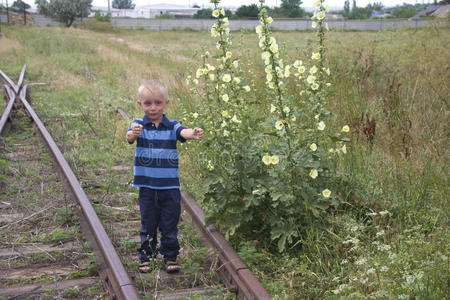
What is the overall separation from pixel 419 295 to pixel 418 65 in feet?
19.6

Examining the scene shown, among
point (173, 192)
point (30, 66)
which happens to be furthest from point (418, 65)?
point (30, 66)

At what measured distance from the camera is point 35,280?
3.57 metres

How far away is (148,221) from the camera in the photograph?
3.93m

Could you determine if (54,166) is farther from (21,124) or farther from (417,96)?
(417,96)

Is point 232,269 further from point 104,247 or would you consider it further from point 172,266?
point 104,247

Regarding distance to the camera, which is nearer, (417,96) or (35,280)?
(35,280)

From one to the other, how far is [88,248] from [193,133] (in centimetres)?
135

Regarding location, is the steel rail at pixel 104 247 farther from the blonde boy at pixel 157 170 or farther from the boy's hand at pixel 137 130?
the boy's hand at pixel 137 130

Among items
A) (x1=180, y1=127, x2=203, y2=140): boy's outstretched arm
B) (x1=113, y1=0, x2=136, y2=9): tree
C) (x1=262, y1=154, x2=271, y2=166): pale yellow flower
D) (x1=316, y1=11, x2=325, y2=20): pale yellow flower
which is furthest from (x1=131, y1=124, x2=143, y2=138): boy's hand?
(x1=113, y1=0, x2=136, y2=9): tree

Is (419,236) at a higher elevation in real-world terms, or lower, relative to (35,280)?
higher

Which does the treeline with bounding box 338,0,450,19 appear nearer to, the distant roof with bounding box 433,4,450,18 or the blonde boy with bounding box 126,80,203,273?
the distant roof with bounding box 433,4,450,18

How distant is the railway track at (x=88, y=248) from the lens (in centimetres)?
337

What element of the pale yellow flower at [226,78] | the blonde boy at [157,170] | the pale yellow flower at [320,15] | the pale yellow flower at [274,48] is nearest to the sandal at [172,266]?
the blonde boy at [157,170]

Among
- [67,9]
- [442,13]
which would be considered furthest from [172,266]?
[67,9]
